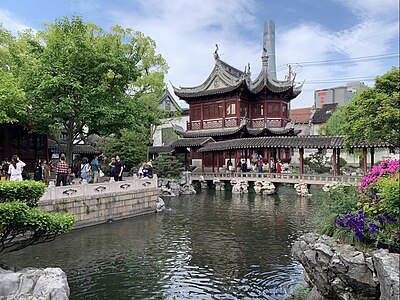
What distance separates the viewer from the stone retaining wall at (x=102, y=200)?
1225 centimetres

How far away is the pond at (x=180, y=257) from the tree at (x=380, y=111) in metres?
4.36

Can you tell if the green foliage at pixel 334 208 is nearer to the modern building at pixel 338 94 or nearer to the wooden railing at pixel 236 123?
the wooden railing at pixel 236 123

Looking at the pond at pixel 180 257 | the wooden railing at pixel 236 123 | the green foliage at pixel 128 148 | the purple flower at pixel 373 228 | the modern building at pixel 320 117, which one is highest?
the modern building at pixel 320 117

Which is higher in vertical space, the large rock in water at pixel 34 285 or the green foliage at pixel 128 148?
the green foliage at pixel 128 148

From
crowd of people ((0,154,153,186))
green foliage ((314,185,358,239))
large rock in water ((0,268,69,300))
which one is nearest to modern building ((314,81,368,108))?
crowd of people ((0,154,153,186))

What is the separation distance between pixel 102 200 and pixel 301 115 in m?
39.2

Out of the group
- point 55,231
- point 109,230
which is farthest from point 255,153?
point 55,231

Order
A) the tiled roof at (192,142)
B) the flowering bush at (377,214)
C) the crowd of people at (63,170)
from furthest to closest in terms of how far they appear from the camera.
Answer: the tiled roof at (192,142), the crowd of people at (63,170), the flowering bush at (377,214)

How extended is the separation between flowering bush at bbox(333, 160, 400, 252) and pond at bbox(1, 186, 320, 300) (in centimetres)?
246

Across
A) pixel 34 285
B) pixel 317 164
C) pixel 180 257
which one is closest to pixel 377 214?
pixel 34 285

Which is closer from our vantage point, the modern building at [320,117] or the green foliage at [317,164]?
the green foliage at [317,164]

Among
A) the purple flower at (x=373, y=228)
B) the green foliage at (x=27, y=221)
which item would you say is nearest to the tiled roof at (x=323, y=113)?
the purple flower at (x=373, y=228)

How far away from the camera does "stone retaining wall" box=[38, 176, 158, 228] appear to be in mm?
12250

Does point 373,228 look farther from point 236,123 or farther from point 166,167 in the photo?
point 236,123
